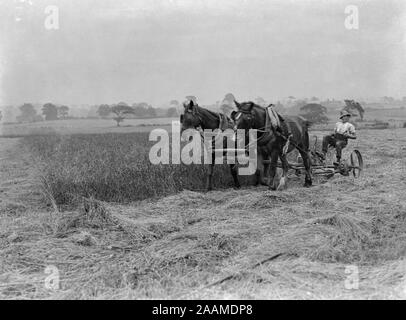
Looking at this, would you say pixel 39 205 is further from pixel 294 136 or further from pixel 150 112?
pixel 150 112

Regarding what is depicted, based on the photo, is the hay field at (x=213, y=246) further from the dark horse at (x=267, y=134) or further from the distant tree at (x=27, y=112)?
the distant tree at (x=27, y=112)

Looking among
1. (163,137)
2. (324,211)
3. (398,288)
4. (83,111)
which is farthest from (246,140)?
(83,111)

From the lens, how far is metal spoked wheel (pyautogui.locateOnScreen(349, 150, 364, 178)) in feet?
35.4

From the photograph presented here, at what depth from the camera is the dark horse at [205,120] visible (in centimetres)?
952

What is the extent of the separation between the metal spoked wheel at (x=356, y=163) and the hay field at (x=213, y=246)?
1.85 m

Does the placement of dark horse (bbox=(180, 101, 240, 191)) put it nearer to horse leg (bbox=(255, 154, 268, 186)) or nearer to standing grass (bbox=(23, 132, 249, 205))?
horse leg (bbox=(255, 154, 268, 186))

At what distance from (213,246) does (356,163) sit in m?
6.68

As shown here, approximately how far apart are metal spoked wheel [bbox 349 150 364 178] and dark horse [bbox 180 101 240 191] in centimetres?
288

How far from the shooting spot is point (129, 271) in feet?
16.4

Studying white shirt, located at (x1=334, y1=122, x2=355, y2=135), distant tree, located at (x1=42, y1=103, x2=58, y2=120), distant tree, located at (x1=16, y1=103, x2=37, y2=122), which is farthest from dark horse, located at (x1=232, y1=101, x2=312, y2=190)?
distant tree, located at (x1=16, y1=103, x2=37, y2=122)

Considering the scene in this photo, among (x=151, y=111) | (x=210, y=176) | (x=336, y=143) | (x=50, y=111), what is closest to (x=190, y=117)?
(x=210, y=176)

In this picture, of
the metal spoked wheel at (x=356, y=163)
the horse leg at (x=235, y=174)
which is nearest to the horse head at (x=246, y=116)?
the horse leg at (x=235, y=174)

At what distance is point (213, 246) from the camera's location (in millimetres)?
5656
